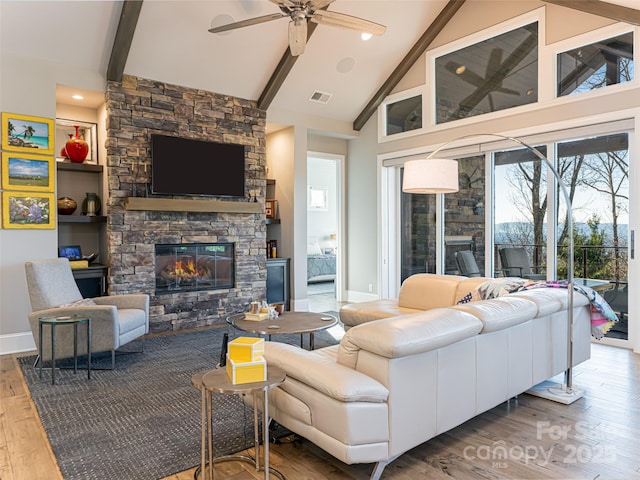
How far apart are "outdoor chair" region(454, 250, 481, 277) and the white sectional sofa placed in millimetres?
2974

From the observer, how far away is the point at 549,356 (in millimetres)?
3227

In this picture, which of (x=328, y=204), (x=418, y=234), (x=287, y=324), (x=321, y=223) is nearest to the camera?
(x=287, y=324)

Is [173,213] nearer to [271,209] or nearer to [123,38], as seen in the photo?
[271,209]

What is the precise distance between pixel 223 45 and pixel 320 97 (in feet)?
5.80

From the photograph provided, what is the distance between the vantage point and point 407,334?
6.82ft

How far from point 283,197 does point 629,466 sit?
5415mm

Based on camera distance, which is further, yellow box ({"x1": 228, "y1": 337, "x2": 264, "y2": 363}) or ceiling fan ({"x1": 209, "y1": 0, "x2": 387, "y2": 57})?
ceiling fan ({"x1": 209, "y1": 0, "x2": 387, "y2": 57})

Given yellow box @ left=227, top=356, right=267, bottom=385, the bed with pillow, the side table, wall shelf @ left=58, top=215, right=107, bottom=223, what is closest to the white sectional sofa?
yellow box @ left=227, top=356, right=267, bottom=385

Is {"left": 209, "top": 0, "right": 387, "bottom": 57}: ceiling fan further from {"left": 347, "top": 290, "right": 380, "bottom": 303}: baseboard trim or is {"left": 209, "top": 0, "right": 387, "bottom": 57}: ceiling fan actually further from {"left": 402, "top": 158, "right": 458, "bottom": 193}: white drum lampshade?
{"left": 347, "top": 290, "right": 380, "bottom": 303}: baseboard trim

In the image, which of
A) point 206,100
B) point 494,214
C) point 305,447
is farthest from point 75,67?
point 494,214

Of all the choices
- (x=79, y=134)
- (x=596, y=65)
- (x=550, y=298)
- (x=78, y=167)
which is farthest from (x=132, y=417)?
(x=596, y=65)

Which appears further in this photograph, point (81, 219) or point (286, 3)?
point (81, 219)

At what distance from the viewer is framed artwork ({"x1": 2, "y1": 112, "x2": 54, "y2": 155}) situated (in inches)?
177

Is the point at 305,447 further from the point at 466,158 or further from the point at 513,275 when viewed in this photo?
the point at 466,158
